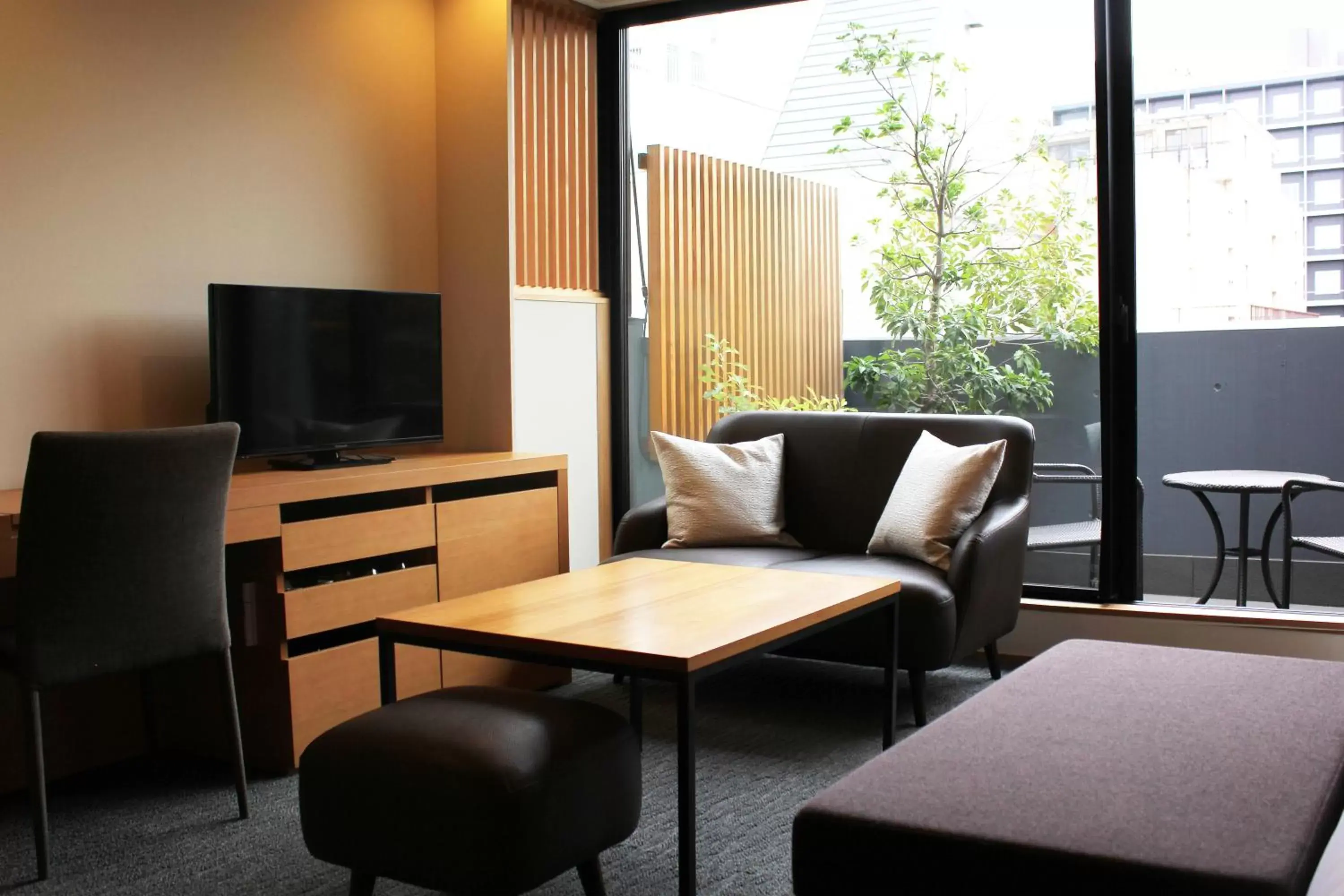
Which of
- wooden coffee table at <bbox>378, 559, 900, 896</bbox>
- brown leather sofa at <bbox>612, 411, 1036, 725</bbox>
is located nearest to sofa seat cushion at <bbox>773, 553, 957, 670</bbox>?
brown leather sofa at <bbox>612, 411, 1036, 725</bbox>

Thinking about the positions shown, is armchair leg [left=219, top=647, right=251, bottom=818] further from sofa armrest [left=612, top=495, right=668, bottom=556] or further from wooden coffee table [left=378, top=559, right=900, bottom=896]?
sofa armrest [left=612, top=495, right=668, bottom=556]

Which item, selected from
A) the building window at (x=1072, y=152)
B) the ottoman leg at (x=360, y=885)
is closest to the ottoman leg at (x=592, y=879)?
the ottoman leg at (x=360, y=885)

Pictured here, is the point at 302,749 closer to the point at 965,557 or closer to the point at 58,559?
the point at 58,559

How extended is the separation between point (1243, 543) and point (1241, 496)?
15 cm

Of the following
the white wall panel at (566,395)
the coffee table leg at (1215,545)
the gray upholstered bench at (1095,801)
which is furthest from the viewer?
the white wall panel at (566,395)

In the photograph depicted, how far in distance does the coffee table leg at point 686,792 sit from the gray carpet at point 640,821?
24cm

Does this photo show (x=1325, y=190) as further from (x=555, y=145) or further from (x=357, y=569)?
(x=357, y=569)

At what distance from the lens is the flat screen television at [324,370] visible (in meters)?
3.48

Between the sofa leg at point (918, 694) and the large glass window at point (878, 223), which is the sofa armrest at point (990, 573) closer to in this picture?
the sofa leg at point (918, 694)

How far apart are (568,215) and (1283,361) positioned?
252 cm

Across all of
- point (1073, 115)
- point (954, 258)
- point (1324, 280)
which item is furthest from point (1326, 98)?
point (954, 258)

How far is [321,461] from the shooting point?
3.80m

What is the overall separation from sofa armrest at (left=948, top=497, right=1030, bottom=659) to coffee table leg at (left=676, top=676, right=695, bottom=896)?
142 centimetres

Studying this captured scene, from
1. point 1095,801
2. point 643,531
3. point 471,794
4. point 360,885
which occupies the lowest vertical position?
point 360,885
